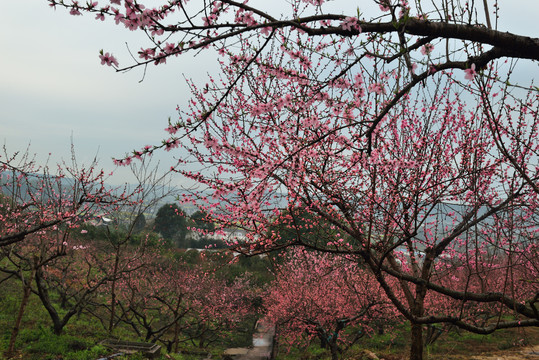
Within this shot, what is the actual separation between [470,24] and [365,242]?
267 centimetres

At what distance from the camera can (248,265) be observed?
1150 inches

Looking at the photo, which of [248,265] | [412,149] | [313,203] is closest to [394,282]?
[248,265]

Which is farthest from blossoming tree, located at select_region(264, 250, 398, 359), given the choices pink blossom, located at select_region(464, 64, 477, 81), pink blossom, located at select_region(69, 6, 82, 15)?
pink blossom, located at select_region(69, 6, 82, 15)

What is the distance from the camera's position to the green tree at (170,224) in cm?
4297

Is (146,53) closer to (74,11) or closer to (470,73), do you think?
(74,11)

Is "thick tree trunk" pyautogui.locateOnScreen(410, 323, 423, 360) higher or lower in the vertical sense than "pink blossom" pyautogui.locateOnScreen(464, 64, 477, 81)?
lower

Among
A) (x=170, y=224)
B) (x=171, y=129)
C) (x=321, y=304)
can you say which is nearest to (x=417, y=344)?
(x=171, y=129)

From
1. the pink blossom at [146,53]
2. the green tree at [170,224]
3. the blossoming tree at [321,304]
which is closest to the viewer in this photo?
the pink blossom at [146,53]

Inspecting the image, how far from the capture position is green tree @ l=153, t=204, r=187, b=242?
43.0 m

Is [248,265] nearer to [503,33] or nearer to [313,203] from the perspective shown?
[313,203]

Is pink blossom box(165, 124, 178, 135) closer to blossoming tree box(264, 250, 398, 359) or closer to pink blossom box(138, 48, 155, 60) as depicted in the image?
pink blossom box(138, 48, 155, 60)

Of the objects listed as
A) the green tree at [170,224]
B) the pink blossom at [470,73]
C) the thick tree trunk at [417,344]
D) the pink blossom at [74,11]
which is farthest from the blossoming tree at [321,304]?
the green tree at [170,224]

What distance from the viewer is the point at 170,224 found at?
44.2 m

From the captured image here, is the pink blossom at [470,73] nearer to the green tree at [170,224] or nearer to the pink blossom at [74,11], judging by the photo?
the pink blossom at [74,11]
